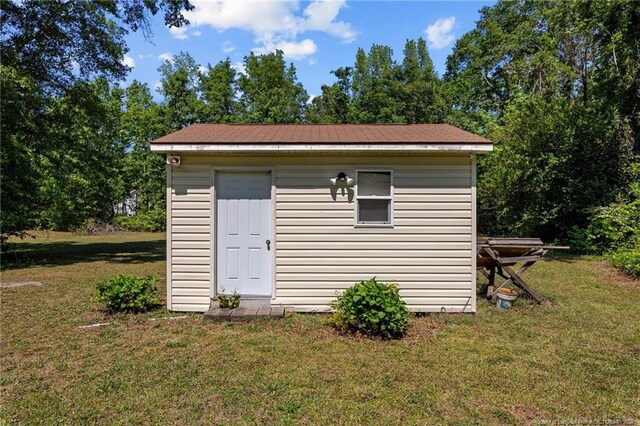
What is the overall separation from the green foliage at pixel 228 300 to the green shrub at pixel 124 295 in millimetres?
1129

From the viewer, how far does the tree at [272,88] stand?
26.1 meters

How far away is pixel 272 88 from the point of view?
27.7m

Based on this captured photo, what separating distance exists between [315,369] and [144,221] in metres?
23.7

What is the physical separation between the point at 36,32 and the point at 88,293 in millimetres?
9676

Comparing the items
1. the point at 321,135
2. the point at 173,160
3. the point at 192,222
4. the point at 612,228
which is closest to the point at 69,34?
the point at 173,160

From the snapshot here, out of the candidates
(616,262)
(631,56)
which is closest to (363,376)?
(616,262)

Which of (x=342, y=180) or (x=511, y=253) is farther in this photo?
(x=511, y=253)

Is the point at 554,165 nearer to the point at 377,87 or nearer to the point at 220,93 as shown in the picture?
the point at 377,87

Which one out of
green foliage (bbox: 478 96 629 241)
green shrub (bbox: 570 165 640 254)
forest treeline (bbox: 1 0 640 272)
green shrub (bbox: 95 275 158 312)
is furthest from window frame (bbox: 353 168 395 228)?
green foliage (bbox: 478 96 629 241)

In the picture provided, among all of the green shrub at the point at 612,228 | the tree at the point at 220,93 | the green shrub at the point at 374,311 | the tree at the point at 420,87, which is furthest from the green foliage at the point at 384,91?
the green shrub at the point at 374,311

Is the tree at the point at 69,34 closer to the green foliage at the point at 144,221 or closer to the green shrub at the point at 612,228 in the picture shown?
the green foliage at the point at 144,221

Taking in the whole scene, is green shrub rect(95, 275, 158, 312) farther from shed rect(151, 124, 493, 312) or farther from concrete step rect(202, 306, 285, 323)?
concrete step rect(202, 306, 285, 323)

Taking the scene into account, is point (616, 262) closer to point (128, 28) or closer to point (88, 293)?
point (88, 293)

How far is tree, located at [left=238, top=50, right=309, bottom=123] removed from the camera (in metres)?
26.1
